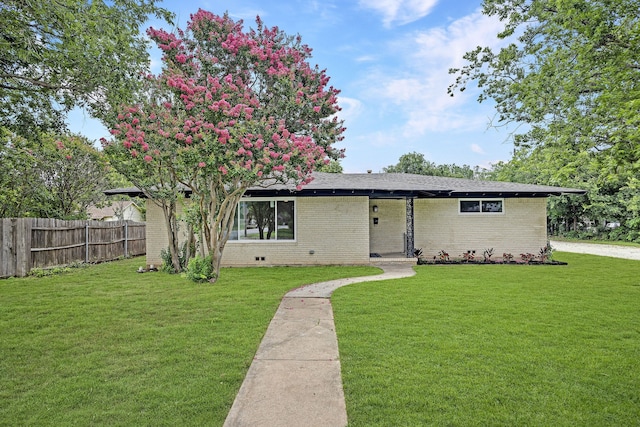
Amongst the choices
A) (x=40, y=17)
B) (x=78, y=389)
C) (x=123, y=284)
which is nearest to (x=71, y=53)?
(x=40, y=17)

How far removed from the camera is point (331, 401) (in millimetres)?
3227

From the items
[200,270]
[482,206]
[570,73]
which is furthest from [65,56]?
[482,206]

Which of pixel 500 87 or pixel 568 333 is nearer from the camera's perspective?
pixel 568 333

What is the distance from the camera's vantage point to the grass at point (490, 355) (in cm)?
309

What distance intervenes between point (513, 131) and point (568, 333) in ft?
17.3

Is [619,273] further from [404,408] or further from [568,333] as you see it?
[404,408]

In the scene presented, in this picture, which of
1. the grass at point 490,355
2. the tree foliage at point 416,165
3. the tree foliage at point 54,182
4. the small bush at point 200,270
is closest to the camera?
the grass at point 490,355

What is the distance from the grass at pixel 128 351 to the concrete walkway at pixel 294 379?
0.16 meters

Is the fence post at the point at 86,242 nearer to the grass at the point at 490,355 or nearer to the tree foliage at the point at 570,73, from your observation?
the grass at the point at 490,355

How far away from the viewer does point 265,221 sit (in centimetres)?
1301

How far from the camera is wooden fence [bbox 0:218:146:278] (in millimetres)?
10758

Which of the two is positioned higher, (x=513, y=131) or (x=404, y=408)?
(x=513, y=131)

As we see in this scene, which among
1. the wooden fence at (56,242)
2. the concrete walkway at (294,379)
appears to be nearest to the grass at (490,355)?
the concrete walkway at (294,379)

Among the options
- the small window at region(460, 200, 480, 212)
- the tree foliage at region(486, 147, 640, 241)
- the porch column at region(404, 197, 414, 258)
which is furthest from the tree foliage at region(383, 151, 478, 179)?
the porch column at region(404, 197, 414, 258)
